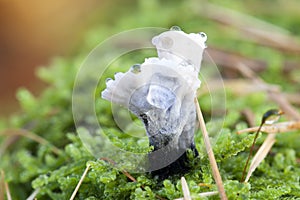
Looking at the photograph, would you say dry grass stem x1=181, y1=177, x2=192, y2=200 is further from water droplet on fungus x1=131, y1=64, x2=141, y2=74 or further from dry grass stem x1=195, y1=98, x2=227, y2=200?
water droplet on fungus x1=131, y1=64, x2=141, y2=74

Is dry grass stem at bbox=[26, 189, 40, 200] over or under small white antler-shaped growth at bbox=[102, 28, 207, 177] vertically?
under

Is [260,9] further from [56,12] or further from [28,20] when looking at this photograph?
[28,20]

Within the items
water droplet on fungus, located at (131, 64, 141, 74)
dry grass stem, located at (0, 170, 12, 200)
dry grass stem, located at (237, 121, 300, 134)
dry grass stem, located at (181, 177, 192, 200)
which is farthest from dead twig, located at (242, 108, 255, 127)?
dry grass stem, located at (0, 170, 12, 200)

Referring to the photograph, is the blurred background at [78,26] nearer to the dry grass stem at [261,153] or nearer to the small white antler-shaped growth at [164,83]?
the dry grass stem at [261,153]

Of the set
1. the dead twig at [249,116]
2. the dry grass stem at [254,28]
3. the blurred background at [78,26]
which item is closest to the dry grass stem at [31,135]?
the dead twig at [249,116]

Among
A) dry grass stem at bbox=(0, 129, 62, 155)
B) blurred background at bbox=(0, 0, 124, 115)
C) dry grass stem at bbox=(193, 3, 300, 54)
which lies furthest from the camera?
blurred background at bbox=(0, 0, 124, 115)

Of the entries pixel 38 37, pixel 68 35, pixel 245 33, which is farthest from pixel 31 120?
pixel 38 37
